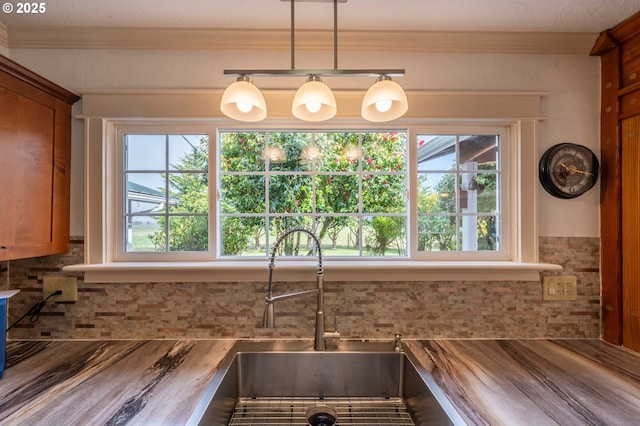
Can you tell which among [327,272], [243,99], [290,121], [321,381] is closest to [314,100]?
[243,99]

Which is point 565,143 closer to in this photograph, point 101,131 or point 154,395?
point 154,395

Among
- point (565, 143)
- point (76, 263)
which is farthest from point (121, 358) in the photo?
point (565, 143)

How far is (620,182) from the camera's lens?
130cm

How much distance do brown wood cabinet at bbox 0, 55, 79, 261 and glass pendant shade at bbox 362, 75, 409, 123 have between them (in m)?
1.28

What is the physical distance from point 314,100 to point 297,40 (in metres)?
0.56

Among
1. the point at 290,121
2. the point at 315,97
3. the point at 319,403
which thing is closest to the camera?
the point at 315,97

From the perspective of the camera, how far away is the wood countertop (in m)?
0.82

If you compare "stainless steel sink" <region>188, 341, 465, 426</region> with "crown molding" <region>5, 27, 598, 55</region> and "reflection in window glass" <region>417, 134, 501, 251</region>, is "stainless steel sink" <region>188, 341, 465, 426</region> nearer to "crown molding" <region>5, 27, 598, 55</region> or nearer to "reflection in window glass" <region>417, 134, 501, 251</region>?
"reflection in window glass" <region>417, 134, 501, 251</region>

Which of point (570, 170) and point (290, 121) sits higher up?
point (290, 121)

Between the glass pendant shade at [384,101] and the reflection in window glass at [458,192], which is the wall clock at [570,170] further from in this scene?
the glass pendant shade at [384,101]

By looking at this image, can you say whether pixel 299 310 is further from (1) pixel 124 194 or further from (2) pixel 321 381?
(1) pixel 124 194

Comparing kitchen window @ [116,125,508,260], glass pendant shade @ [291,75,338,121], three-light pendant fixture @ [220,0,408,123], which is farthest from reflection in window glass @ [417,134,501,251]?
glass pendant shade @ [291,75,338,121]

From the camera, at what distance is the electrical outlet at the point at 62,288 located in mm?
1321

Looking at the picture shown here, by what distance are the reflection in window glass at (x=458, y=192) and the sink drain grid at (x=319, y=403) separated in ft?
2.33
